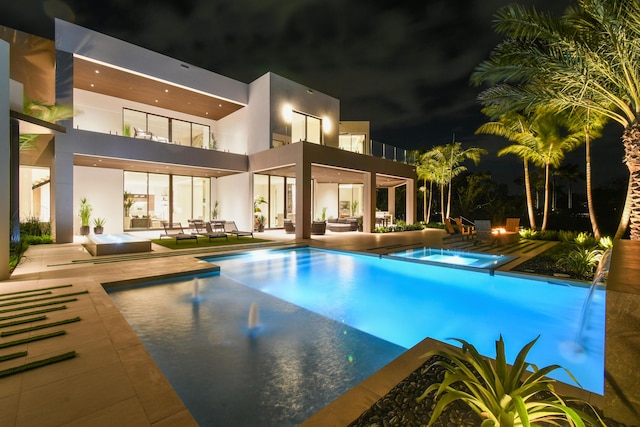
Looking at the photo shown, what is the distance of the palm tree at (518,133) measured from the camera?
16562 mm

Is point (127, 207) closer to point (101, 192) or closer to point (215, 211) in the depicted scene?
point (101, 192)

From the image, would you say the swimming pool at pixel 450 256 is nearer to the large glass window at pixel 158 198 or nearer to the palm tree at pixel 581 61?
the palm tree at pixel 581 61

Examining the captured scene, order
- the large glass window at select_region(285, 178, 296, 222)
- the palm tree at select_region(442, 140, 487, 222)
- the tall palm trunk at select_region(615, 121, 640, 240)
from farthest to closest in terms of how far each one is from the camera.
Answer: the palm tree at select_region(442, 140, 487, 222) → the large glass window at select_region(285, 178, 296, 222) → the tall palm trunk at select_region(615, 121, 640, 240)

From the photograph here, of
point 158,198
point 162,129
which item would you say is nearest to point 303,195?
point 162,129

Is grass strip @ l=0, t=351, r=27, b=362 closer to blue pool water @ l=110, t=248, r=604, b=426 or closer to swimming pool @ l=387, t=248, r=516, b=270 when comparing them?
blue pool water @ l=110, t=248, r=604, b=426

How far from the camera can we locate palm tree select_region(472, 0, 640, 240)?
→ 6.75 meters

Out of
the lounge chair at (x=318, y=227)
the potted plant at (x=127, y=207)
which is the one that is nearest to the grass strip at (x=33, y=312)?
the lounge chair at (x=318, y=227)

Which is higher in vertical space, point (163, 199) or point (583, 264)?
point (163, 199)

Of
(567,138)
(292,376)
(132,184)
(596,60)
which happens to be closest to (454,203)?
(567,138)

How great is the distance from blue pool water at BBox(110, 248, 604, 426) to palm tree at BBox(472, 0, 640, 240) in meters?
5.04

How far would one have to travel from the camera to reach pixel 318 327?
4.42 meters

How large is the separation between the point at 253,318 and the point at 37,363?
2531 mm

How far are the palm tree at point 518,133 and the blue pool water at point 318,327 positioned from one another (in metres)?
12.5

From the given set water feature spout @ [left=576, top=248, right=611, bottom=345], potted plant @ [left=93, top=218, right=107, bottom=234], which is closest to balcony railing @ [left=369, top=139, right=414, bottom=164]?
water feature spout @ [left=576, top=248, right=611, bottom=345]
